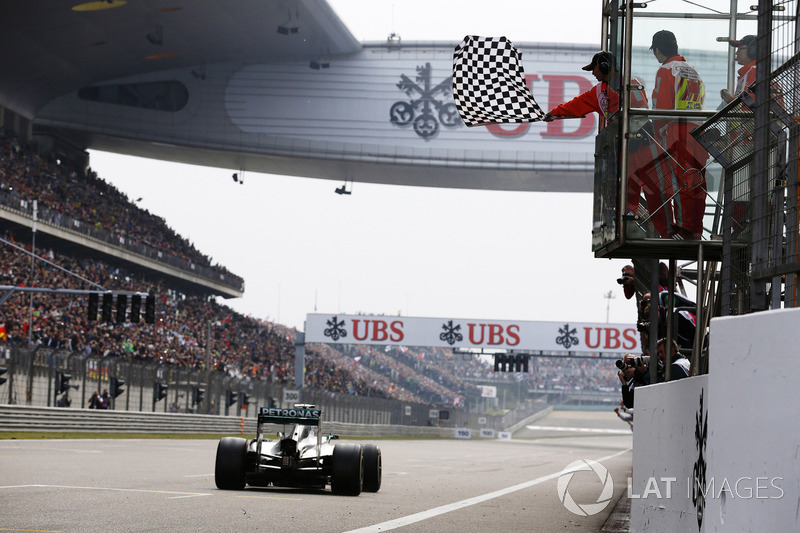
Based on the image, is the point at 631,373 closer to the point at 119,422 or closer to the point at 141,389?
the point at 119,422

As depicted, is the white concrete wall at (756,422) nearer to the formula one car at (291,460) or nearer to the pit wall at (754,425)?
the pit wall at (754,425)

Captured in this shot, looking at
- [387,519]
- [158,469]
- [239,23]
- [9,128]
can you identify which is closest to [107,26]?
[239,23]

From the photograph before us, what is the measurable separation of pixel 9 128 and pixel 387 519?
136 feet

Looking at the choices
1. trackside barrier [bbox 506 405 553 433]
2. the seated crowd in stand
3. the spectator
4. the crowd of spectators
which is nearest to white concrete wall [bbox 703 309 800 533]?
the spectator

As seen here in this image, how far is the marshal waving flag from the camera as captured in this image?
7.29m

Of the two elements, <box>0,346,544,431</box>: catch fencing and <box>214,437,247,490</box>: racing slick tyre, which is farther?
<box>0,346,544,431</box>: catch fencing

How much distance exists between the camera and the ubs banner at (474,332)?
5716 centimetres

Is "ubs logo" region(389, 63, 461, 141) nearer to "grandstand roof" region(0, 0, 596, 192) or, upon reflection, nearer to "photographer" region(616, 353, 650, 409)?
"grandstand roof" region(0, 0, 596, 192)

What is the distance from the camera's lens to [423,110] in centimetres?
5072

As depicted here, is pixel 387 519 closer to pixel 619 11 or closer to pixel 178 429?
pixel 619 11

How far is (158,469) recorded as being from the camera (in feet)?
54.0

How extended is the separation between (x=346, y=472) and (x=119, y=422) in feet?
68.4

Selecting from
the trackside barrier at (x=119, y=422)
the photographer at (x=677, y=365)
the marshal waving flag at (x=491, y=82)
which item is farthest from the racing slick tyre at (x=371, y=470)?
the trackside barrier at (x=119, y=422)

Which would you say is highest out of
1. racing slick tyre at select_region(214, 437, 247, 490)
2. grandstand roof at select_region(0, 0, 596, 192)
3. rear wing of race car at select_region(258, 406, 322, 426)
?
grandstand roof at select_region(0, 0, 596, 192)
